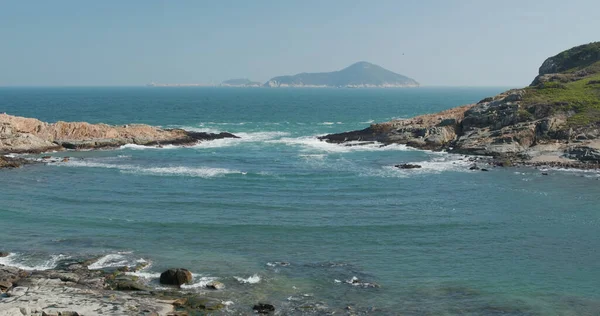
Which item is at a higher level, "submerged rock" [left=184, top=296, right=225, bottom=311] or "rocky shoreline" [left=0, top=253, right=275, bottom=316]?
"rocky shoreline" [left=0, top=253, right=275, bottom=316]

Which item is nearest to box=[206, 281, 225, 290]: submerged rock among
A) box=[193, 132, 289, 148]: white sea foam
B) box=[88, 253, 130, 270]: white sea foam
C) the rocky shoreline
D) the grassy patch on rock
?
the rocky shoreline

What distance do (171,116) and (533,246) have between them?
111477 millimetres

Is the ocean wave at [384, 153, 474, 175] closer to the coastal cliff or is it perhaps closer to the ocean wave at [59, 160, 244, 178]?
the coastal cliff

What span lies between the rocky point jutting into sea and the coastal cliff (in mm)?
25025

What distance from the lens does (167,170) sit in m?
62.5

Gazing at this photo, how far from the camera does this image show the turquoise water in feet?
96.8

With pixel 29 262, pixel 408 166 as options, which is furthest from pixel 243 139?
pixel 29 262

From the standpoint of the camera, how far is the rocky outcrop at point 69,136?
73.6 m

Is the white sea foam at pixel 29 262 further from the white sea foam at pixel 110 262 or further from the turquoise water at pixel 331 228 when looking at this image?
the white sea foam at pixel 110 262

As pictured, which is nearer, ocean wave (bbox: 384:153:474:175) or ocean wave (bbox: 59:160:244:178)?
ocean wave (bbox: 59:160:244:178)

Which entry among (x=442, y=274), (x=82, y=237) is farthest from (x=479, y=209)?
(x=82, y=237)

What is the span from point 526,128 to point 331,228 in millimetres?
44369

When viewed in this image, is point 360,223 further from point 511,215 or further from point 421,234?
point 511,215

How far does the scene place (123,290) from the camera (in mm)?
28625
